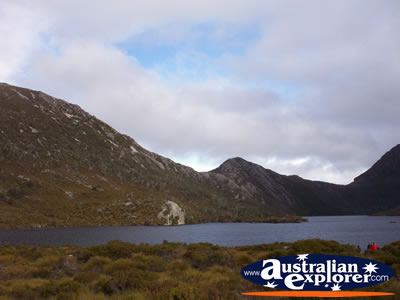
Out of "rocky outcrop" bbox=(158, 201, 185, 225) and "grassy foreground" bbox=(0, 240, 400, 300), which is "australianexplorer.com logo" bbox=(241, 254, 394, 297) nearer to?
"grassy foreground" bbox=(0, 240, 400, 300)

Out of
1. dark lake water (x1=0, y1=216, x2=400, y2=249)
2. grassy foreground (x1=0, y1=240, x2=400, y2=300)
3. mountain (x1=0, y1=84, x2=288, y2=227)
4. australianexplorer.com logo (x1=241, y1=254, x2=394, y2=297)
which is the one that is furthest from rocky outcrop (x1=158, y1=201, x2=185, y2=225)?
australianexplorer.com logo (x1=241, y1=254, x2=394, y2=297)

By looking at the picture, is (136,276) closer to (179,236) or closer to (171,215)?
(179,236)

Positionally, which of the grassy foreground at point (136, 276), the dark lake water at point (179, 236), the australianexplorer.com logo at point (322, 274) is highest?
the australianexplorer.com logo at point (322, 274)

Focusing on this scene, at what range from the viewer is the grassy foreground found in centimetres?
1157

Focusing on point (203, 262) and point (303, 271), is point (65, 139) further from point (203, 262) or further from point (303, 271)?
point (303, 271)

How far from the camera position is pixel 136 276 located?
14.7 metres

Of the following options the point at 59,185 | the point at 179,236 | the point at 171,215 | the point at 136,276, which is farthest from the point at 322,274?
the point at 59,185

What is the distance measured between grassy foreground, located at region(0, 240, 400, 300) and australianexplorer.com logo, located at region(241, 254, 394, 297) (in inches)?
71.1

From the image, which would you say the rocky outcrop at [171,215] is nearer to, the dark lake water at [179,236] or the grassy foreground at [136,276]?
the dark lake water at [179,236]

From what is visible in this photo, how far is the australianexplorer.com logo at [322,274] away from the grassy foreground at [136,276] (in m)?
1.81

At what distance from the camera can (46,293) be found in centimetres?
1262

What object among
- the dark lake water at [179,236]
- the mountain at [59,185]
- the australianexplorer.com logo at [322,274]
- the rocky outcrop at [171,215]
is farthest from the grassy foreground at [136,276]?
the rocky outcrop at [171,215]

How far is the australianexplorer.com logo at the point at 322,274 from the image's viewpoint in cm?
873

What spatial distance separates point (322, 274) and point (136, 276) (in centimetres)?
891
